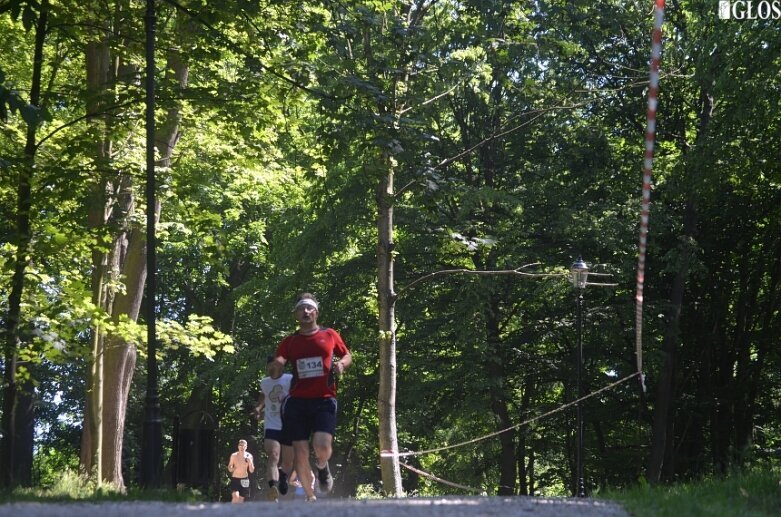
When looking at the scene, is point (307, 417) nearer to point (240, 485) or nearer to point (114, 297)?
point (240, 485)

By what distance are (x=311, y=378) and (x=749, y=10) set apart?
12.6 m

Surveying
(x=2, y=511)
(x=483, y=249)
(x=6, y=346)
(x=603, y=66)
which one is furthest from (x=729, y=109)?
(x=2, y=511)

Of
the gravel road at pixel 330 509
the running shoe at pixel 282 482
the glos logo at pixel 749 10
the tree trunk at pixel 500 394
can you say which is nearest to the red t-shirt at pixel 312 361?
the running shoe at pixel 282 482

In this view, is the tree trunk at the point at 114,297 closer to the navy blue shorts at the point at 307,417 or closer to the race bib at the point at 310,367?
the navy blue shorts at the point at 307,417

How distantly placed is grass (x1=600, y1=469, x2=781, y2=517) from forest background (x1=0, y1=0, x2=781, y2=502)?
1.77 meters

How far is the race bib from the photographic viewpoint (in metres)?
10.4

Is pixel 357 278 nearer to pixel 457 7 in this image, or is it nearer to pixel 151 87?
pixel 457 7

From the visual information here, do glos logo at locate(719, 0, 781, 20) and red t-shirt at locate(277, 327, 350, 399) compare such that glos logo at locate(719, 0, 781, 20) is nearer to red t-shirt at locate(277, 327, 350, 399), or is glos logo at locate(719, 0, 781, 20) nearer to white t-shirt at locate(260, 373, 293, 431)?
white t-shirt at locate(260, 373, 293, 431)

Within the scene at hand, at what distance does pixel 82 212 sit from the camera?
17078mm

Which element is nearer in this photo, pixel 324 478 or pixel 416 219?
pixel 324 478

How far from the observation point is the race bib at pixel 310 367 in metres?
10.4

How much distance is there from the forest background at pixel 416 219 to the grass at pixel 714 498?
1.77 meters

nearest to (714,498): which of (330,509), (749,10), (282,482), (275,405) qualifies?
(330,509)

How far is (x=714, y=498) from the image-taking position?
928 cm
